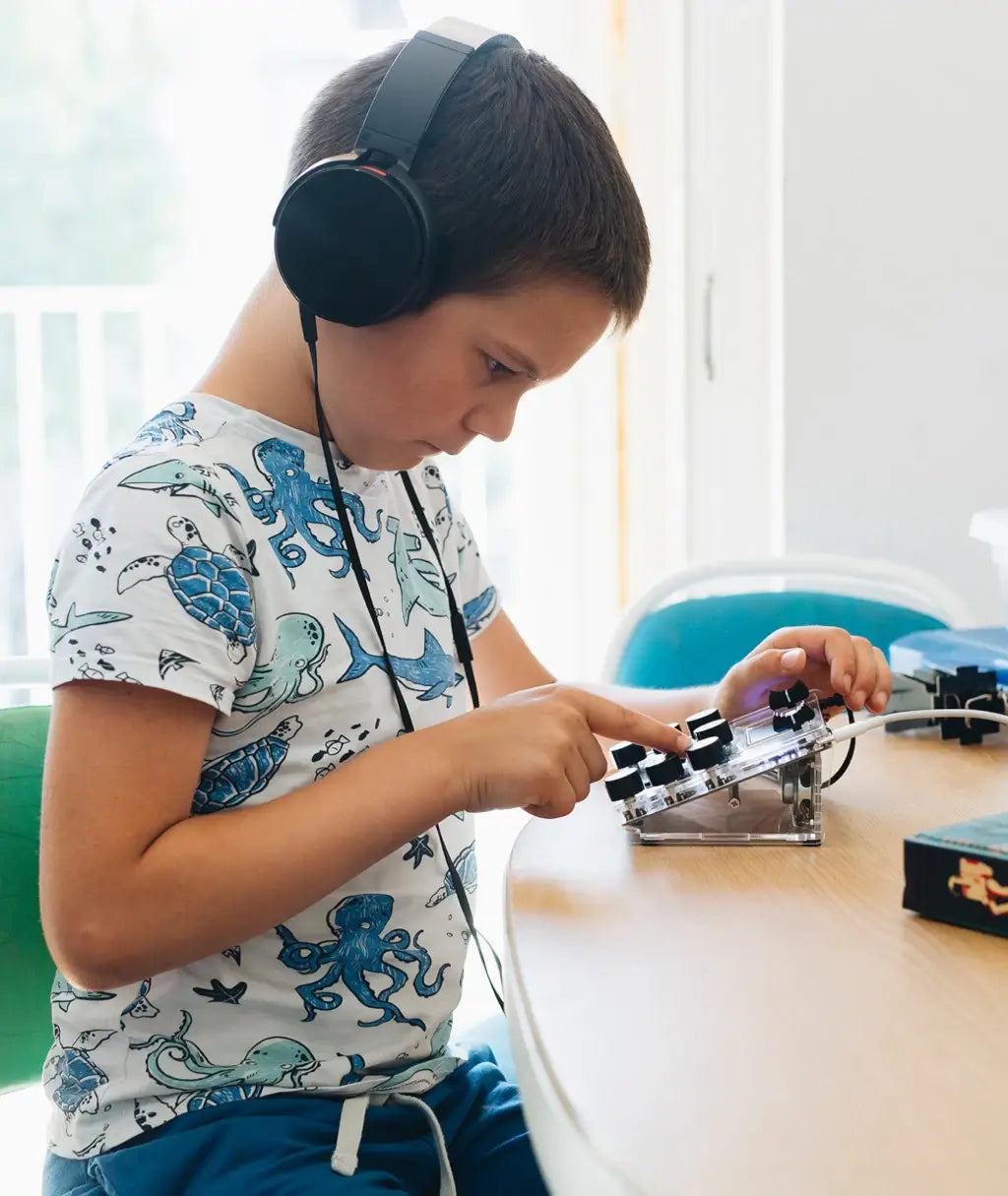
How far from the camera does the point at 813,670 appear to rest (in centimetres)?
82

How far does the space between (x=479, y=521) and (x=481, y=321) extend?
2249mm

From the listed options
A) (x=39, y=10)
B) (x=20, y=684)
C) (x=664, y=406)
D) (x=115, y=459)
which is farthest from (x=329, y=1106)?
(x=39, y=10)

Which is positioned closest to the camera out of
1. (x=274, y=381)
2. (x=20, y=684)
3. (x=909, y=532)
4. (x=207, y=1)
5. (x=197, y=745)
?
(x=197, y=745)

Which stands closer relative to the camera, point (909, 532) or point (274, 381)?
point (274, 381)

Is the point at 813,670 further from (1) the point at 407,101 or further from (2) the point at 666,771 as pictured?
(1) the point at 407,101

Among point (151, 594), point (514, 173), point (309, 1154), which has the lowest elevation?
point (309, 1154)

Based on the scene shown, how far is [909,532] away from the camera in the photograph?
1.82m

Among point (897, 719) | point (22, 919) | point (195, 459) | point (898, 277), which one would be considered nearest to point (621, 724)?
point (897, 719)

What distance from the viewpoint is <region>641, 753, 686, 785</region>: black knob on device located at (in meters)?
0.65

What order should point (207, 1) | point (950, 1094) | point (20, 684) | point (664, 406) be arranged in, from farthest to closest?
point (207, 1)
point (664, 406)
point (20, 684)
point (950, 1094)

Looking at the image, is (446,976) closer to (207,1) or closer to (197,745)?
(197,745)

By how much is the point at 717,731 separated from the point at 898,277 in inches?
51.9

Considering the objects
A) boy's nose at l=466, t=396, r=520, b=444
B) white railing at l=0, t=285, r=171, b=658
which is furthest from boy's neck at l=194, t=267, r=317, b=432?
white railing at l=0, t=285, r=171, b=658

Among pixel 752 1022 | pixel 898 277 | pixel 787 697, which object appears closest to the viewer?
pixel 752 1022
